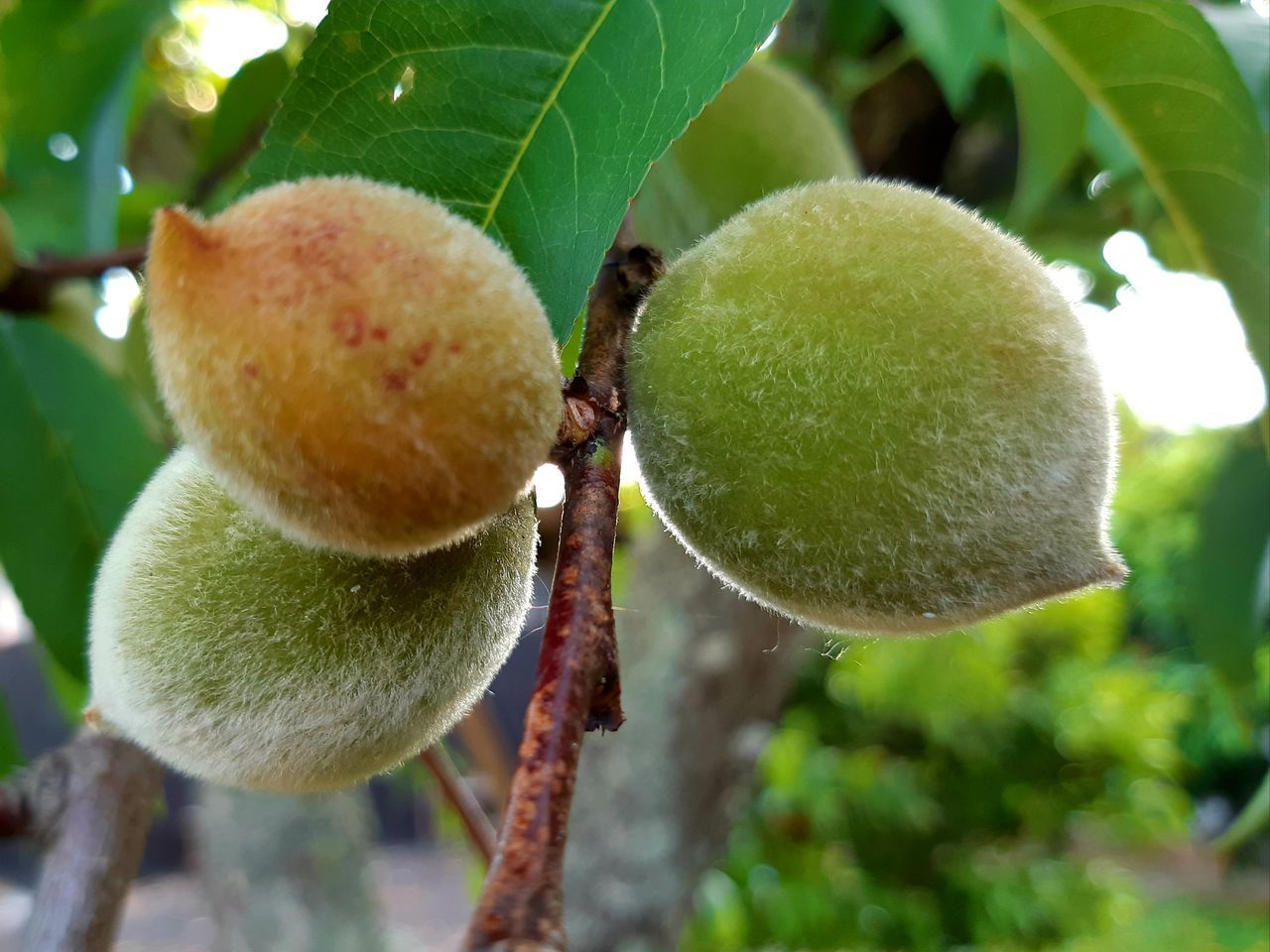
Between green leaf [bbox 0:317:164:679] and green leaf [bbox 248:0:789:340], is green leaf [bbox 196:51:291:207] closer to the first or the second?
green leaf [bbox 0:317:164:679]

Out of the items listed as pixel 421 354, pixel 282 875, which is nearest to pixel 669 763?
pixel 282 875

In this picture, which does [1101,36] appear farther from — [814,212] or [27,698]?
[27,698]

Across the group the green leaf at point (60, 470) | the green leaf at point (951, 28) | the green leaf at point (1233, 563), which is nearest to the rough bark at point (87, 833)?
the green leaf at point (60, 470)

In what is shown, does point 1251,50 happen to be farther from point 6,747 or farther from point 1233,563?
point 6,747

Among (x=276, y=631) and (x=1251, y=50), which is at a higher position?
(x=276, y=631)

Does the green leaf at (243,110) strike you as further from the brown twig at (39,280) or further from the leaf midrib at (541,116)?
the leaf midrib at (541,116)

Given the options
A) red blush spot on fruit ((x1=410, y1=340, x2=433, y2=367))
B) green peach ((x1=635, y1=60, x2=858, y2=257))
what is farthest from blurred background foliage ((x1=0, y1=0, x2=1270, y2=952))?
red blush spot on fruit ((x1=410, y1=340, x2=433, y2=367))

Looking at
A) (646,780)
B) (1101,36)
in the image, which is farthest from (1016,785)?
(1101,36)
